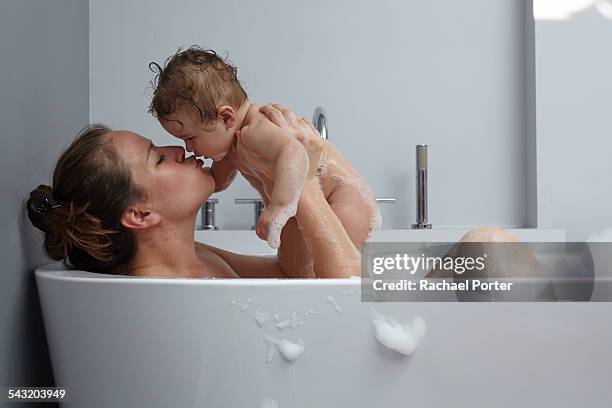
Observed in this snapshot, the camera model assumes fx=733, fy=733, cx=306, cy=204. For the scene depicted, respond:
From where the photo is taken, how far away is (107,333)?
4.15 feet

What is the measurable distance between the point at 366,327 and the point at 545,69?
5.97ft

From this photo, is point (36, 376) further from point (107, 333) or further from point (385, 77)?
point (385, 77)

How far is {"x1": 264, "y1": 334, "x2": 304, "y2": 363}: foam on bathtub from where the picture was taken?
123 centimetres

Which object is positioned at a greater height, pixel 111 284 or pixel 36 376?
pixel 111 284

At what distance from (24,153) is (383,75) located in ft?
5.15

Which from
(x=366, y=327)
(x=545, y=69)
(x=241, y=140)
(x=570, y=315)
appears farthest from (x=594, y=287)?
(x=545, y=69)

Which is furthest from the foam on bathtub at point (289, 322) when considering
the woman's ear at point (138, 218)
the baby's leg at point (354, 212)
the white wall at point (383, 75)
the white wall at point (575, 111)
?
the white wall at point (575, 111)

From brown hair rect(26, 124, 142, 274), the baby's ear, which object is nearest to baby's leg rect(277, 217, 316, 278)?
the baby's ear

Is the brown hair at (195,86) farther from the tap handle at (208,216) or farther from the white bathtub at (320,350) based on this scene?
the tap handle at (208,216)

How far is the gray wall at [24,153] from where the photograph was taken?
1.42 metres

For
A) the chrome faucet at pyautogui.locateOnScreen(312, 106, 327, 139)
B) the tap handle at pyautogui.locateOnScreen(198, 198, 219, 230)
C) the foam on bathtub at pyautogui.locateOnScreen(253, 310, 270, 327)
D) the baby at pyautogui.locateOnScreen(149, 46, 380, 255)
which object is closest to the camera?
the foam on bathtub at pyautogui.locateOnScreen(253, 310, 270, 327)

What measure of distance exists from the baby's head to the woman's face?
0.22 ft

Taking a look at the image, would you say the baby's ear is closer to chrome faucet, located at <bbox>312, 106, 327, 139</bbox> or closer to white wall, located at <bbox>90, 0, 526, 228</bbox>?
chrome faucet, located at <bbox>312, 106, 327, 139</bbox>

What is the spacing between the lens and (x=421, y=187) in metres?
2.62
